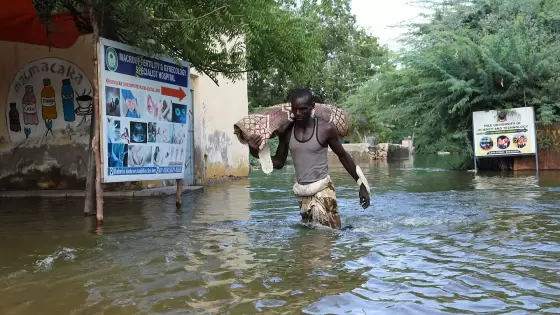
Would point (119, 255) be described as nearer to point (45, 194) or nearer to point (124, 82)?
point (124, 82)

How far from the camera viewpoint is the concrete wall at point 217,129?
44.9 feet

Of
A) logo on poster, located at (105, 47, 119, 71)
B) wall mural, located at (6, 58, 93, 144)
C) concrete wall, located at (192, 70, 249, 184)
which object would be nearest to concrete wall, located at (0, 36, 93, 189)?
wall mural, located at (6, 58, 93, 144)

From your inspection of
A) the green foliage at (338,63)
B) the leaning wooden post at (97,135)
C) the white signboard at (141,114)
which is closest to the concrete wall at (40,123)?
the white signboard at (141,114)

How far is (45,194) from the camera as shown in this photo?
10.5 meters

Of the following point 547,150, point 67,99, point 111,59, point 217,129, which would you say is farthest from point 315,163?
point 547,150

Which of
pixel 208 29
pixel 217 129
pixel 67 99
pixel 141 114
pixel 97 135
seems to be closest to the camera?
pixel 97 135

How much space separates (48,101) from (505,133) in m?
12.1

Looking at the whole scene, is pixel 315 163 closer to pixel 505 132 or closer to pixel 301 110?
pixel 301 110

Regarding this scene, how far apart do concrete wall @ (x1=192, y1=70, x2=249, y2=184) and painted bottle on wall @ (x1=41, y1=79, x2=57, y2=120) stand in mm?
3488

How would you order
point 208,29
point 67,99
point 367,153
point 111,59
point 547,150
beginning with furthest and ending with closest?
point 367,153, point 547,150, point 67,99, point 208,29, point 111,59

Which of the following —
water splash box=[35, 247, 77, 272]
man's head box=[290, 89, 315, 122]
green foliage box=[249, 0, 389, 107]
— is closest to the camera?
water splash box=[35, 247, 77, 272]

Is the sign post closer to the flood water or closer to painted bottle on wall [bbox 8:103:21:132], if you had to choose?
the flood water

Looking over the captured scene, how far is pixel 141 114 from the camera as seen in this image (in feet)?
23.7

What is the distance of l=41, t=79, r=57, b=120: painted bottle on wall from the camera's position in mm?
10625
